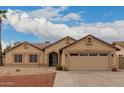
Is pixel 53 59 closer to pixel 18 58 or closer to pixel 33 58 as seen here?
pixel 33 58

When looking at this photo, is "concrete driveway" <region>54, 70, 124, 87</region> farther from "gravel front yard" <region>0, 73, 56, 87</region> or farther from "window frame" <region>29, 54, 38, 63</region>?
"window frame" <region>29, 54, 38, 63</region>

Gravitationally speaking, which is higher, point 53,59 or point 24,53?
point 24,53

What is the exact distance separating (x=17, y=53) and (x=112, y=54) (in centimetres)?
1632

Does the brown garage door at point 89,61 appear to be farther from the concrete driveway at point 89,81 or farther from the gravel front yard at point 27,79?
the concrete driveway at point 89,81

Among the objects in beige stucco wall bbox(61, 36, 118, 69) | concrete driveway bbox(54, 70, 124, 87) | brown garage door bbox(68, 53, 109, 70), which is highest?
beige stucco wall bbox(61, 36, 118, 69)

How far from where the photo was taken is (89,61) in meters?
40.9

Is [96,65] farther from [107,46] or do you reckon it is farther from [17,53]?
[17,53]

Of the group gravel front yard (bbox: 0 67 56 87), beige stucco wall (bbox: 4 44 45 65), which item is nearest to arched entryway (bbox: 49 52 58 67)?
beige stucco wall (bbox: 4 44 45 65)

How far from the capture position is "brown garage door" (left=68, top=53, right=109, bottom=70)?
4084 centimetres

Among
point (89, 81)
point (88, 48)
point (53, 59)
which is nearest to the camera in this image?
point (89, 81)

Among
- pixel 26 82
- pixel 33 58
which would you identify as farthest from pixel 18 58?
pixel 26 82

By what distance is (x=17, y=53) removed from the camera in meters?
51.9
